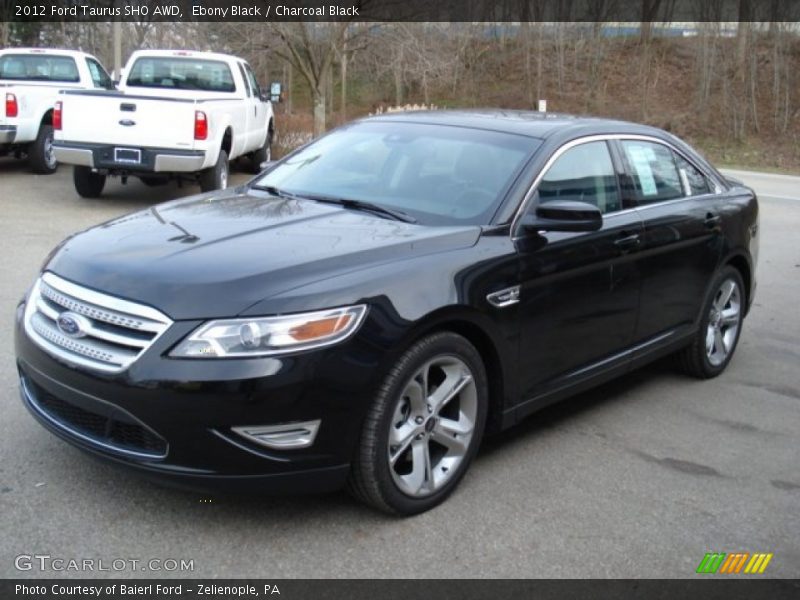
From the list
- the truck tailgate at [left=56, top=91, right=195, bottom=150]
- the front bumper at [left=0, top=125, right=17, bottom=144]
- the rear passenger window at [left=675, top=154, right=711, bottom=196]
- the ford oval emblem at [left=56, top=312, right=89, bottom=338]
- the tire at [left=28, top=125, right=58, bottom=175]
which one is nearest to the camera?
the ford oval emblem at [left=56, top=312, right=89, bottom=338]

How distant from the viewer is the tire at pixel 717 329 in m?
5.60

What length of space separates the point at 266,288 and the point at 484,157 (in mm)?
1691

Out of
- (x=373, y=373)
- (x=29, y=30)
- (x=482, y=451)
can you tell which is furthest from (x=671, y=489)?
(x=29, y=30)

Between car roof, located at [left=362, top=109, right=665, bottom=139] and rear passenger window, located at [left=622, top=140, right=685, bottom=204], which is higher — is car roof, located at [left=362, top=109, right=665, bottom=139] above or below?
above

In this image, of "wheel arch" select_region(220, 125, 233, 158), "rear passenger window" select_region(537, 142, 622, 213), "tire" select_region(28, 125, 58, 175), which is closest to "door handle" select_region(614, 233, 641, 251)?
"rear passenger window" select_region(537, 142, 622, 213)

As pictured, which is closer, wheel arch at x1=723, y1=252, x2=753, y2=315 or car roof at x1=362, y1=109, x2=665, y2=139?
car roof at x1=362, y1=109, x2=665, y2=139

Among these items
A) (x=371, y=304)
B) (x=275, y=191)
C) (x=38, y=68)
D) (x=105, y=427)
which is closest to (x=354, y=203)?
(x=275, y=191)

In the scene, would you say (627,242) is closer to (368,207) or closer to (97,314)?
(368,207)

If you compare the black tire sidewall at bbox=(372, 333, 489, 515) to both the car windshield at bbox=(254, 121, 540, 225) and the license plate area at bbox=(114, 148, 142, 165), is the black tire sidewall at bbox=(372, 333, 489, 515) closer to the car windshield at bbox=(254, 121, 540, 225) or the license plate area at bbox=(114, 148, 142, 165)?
the car windshield at bbox=(254, 121, 540, 225)

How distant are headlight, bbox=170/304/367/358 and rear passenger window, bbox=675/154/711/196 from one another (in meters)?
3.16

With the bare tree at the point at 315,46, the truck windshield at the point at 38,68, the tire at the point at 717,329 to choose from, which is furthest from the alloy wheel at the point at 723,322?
the bare tree at the point at 315,46

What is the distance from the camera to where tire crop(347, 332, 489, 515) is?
135 inches

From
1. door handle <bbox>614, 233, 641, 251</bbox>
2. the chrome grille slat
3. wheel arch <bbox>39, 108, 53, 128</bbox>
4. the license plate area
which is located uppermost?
wheel arch <bbox>39, 108, 53, 128</bbox>
